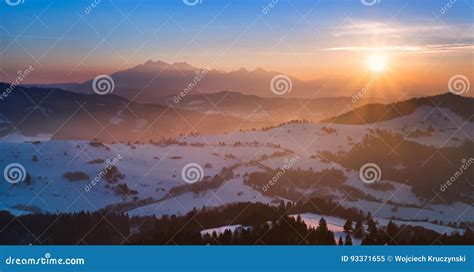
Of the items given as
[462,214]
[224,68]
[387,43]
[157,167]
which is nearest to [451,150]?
[462,214]

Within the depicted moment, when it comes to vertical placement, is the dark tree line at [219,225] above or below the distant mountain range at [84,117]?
below

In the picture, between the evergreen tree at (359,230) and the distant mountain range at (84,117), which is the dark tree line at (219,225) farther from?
the distant mountain range at (84,117)

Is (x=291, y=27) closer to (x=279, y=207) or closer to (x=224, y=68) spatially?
(x=224, y=68)

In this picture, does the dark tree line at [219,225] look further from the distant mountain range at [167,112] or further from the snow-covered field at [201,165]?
the distant mountain range at [167,112]

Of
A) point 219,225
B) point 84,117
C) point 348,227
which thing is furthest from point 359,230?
point 84,117

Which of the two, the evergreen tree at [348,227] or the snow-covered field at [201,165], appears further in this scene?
the snow-covered field at [201,165]

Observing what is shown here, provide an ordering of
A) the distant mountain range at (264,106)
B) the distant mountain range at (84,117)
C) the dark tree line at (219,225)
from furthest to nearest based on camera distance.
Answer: the distant mountain range at (264,106), the distant mountain range at (84,117), the dark tree line at (219,225)

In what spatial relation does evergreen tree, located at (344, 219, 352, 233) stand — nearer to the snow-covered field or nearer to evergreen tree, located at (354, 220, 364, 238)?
evergreen tree, located at (354, 220, 364, 238)

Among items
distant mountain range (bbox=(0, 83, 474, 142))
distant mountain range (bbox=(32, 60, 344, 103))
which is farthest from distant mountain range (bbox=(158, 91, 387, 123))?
distant mountain range (bbox=(32, 60, 344, 103))

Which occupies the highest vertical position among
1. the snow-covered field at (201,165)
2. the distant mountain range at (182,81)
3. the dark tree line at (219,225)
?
the distant mountain range at (182,81)

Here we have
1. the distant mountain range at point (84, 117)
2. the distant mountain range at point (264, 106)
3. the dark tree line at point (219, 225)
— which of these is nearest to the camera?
the dark tree line at point (219, 225)

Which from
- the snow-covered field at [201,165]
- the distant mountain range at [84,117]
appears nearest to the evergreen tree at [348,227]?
the snow-covered field at [201,165]

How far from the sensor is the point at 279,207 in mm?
11820
